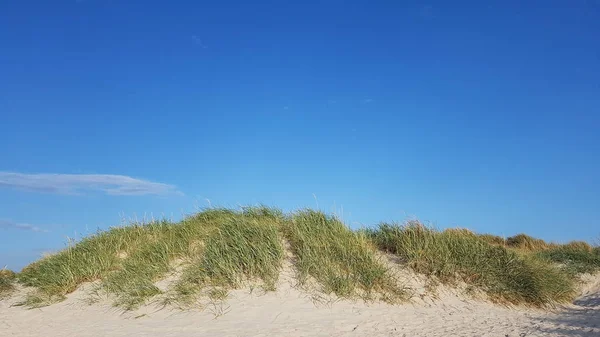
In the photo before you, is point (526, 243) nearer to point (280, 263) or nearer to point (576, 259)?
point (576, 259)

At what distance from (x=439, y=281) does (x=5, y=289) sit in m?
10.3

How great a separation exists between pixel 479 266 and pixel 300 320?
14.6 feet

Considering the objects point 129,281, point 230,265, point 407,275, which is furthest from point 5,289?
point 407,275

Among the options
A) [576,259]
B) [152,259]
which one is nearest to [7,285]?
[152,259]

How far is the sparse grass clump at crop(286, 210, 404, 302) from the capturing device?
9.27 meters

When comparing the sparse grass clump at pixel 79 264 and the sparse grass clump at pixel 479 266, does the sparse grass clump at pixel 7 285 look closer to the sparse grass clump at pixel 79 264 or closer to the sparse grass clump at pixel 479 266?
the sparse grass clump at pixel 79 264

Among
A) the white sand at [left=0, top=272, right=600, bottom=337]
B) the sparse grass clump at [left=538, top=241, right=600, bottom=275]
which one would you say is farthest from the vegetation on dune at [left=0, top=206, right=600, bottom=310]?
the sparse grass clump at [left=538, top=241, right=600, bottom=275]

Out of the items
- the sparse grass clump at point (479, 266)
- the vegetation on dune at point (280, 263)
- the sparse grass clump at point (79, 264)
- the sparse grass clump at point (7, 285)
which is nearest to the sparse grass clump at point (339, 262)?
the vegetation on dune at point (280, 263)

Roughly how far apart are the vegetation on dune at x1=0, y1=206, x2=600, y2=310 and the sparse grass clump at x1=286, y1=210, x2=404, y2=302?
2 centimetres

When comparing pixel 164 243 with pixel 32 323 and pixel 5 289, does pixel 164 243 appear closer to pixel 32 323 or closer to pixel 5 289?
pixel 32 323

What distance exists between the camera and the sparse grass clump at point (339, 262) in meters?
9.27

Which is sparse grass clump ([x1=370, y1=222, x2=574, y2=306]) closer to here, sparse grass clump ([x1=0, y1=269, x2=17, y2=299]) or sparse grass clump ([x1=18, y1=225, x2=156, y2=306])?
sparse grass clump ([x1=18, y1=225, x2=156, y2=306])

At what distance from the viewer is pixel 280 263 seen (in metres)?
9.84

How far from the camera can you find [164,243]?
36.2 ft
